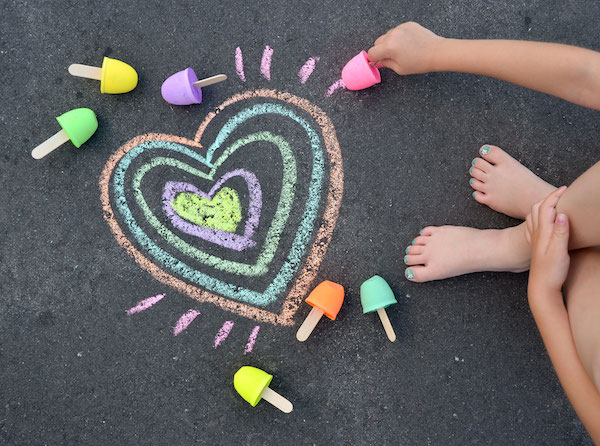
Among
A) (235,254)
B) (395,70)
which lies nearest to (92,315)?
(235,254)

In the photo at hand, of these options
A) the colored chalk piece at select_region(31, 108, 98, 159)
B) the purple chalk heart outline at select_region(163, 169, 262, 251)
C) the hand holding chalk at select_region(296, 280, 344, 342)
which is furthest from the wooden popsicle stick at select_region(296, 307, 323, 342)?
the colored chalk piece at select_region(31, 108, 98, 159)

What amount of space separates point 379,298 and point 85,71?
1.48m

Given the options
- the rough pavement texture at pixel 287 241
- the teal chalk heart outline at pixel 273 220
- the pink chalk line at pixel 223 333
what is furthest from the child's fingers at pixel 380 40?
the pink chalk line at pixel 223 333

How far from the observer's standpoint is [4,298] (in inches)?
78.6

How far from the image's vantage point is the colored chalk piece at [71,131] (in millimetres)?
1917

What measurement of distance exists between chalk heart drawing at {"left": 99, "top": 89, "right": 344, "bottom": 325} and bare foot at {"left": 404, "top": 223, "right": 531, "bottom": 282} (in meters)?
0.38

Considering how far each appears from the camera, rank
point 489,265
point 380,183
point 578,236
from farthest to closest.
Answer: point 380,183 → point 489,265 → point 578,236

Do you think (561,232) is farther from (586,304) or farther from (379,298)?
(379,298)

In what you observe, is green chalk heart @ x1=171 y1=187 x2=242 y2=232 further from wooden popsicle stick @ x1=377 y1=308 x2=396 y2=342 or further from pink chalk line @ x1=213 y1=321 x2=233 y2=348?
wooden popsicle stick @ x1=377 y1=308 x2=396 y2=342

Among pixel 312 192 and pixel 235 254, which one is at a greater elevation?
pixel 312 192

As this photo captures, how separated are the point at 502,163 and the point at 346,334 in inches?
37.7

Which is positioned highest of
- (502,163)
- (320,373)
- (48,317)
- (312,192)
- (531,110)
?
(531,110)

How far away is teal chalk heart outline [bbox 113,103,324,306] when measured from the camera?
6.56 feet

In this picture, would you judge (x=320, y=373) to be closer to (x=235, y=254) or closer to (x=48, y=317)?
(x=235, y=254)
